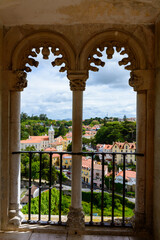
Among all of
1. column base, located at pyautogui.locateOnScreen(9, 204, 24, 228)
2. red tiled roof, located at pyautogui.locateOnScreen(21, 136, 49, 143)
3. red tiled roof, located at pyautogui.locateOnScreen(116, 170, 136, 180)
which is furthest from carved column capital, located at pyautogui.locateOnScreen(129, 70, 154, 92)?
column base, located at pyautogui.locateOnScreen(9, 204, 24, 228)

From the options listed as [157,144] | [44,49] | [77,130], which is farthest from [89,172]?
[44,49]

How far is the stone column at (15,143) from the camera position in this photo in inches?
88.6

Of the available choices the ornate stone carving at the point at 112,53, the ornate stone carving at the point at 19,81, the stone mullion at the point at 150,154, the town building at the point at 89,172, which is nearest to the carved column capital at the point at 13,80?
the ornate stone carving at the point at 19,81

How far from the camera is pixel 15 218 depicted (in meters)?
2.23

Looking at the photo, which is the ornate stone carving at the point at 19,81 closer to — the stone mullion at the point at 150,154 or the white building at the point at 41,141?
the white building at the point at 41,141

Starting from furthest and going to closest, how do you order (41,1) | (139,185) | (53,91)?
(53,91), (139,185), (41,1)

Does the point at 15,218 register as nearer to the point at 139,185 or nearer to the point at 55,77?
the point at 139,185

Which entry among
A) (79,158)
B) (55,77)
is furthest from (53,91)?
(79,158)

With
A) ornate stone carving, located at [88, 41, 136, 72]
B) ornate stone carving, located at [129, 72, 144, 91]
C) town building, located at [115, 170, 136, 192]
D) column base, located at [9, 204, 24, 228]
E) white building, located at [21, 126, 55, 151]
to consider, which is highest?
ornate stone carving, located at [88, 41, 136, 72]

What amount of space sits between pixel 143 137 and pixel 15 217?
6.18 feet

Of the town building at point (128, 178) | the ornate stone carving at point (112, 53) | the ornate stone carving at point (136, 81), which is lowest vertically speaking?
the town building at point (128, 178)

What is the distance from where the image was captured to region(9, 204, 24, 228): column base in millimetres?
2225

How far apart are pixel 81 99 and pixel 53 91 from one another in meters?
0.40

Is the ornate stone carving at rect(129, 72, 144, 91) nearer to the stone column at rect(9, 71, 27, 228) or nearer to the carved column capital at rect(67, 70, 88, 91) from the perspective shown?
the carved column capital at rect(67, 70, 88, 91)
